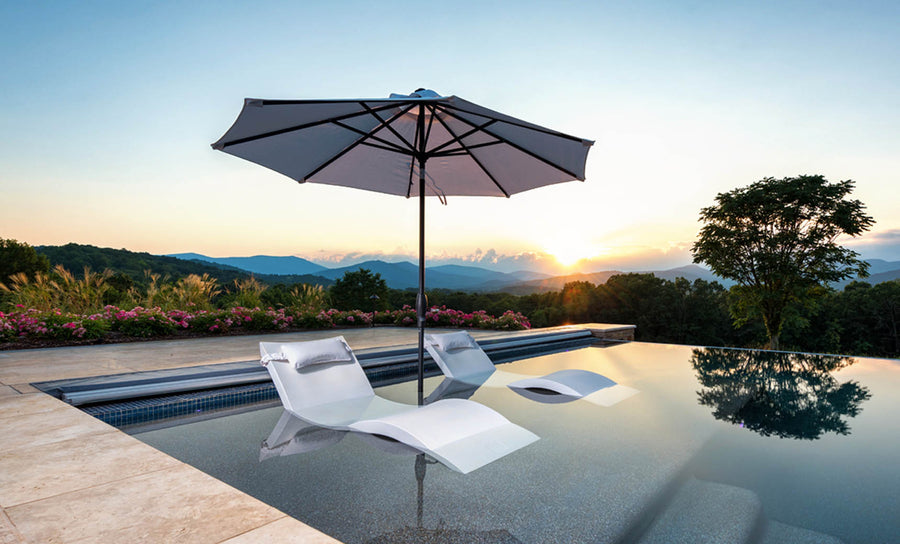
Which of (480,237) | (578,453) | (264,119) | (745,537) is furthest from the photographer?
(480,237)

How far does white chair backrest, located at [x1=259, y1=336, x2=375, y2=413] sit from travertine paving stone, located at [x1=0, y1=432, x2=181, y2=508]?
129 cm

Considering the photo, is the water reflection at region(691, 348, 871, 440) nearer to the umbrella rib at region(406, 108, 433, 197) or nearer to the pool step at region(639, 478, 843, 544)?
the pool step at region(639, 478, 843, 544)

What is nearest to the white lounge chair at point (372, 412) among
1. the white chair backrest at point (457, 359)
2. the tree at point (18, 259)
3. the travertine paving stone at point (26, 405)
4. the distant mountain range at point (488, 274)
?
the white chair backrest at point (457, 359)

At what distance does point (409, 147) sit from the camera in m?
3.89

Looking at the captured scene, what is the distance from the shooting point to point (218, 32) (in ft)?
24.2

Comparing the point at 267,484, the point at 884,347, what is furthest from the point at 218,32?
the point at 884,347

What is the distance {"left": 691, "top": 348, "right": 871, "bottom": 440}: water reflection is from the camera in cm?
331

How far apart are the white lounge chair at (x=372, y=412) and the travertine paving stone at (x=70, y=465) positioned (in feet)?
3.70

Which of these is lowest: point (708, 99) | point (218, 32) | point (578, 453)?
point (578, 453)

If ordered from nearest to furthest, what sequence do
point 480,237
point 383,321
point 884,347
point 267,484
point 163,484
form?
point 163,484 < point 267,484 < point 383,321 < point 480,237 < point 884,347

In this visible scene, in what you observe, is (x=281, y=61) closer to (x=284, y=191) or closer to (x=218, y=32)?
(x=218, y=32)

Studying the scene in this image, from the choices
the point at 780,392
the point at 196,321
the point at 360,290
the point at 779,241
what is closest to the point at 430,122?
the point at 780,392

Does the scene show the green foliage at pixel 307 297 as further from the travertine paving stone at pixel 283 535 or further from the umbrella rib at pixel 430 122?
the travertine paving stone at pixel 283 535

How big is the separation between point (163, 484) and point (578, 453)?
2.00 metres
